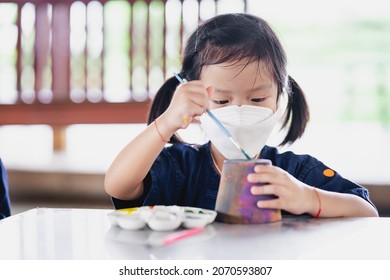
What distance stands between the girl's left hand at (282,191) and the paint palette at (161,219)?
0.08m

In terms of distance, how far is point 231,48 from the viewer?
1.07m

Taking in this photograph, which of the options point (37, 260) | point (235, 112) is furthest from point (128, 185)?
point (37, 260)

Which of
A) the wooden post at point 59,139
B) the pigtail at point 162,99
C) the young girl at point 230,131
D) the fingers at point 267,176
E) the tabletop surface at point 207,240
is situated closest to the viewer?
the tabletop surface at point 207,240

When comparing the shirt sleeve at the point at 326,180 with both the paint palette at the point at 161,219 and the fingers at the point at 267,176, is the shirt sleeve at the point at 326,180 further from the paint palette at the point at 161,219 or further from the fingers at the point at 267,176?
the paint palette at the point at 161,219

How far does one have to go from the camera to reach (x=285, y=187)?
788mm

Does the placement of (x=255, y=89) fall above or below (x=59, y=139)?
above

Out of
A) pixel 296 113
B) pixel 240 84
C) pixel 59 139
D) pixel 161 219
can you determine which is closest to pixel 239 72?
pixel 240 84

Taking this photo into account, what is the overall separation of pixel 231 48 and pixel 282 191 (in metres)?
0.40

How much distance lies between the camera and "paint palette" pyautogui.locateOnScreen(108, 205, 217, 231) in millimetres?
680

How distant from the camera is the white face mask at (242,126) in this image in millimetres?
955

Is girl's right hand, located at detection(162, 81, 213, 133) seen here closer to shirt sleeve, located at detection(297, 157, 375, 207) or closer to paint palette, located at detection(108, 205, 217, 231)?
paint palette, located at detection(108, 205, 217, 231)

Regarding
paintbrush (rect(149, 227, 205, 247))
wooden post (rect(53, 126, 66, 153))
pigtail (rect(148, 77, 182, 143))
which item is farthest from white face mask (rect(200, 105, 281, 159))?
wooden post (rect(53, 126, 66, 153))

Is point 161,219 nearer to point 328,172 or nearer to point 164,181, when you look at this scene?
point 164,181

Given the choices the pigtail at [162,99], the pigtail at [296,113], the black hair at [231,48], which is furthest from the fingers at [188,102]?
the pigtail at [296,113]
